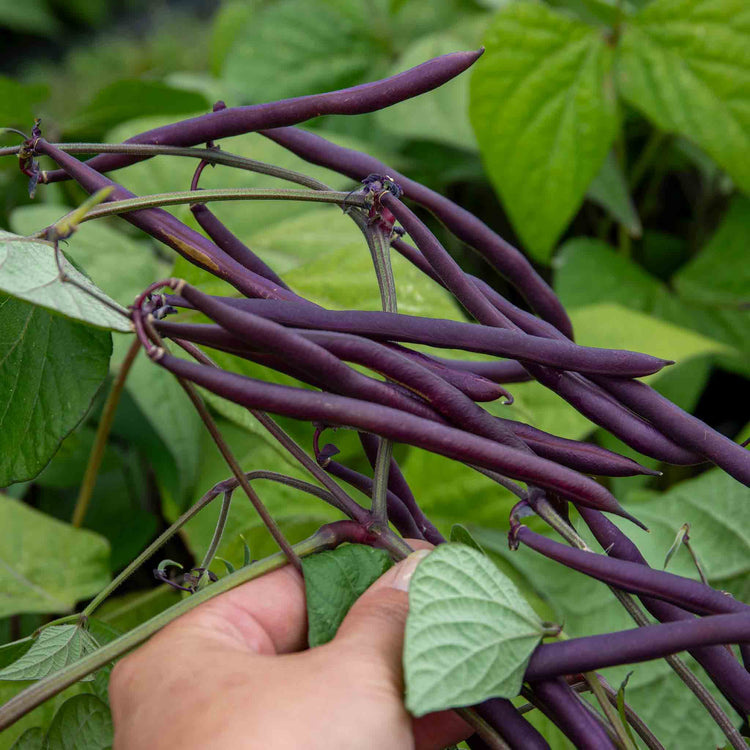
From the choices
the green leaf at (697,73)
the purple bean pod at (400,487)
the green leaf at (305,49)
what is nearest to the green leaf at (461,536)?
the purple bean pod at (400,487)

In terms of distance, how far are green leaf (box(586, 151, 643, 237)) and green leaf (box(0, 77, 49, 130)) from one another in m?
0.49

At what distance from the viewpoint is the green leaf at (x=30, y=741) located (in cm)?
31

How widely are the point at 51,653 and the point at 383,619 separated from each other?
13cm

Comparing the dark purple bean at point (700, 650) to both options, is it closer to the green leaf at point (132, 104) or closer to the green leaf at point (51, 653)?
the green leaf at point (51, 653)

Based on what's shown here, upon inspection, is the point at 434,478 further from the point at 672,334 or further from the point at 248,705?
the point at 248,705

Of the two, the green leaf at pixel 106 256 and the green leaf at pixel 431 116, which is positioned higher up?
the green leaf at pixel 431 116

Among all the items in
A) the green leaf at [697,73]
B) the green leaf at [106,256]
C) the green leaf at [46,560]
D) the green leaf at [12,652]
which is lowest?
the green leaf at [46,560]

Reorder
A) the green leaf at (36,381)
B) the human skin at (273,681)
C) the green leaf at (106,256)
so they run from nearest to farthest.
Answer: the human skin at (273,681) < the green leaf at (36,381) < the green leaf at (106,256)

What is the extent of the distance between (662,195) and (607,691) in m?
0.73

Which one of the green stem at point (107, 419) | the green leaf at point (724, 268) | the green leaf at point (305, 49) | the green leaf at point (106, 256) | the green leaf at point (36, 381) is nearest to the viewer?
the green leaf at point (36, 381)

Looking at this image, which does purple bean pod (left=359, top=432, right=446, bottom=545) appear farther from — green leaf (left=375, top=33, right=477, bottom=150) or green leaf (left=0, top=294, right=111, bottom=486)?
green leaf (left=375, top=33, right=477, bottom=150)

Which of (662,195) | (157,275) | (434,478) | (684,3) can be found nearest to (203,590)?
(434,478)

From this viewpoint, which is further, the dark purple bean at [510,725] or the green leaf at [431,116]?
the green leaf at [431,116]

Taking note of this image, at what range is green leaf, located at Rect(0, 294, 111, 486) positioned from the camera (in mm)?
287
